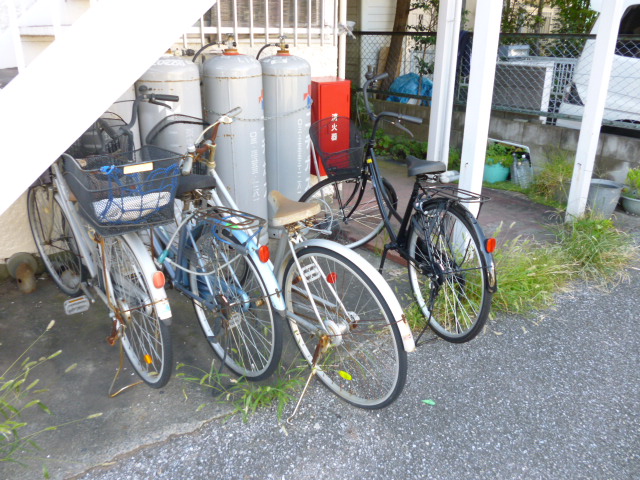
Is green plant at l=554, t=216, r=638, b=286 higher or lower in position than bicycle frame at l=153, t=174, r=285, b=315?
lower

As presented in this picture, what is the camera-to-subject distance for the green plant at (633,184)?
5.46 metres

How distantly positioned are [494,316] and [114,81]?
278cm

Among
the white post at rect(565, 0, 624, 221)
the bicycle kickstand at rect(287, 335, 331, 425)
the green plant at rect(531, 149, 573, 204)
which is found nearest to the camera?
the bicycle kickstand at rect(287, 335, 331, 425)

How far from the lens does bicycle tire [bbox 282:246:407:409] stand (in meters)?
2.62

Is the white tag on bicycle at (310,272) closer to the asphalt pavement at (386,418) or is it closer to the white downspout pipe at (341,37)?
the asphalt pavement at (386,418)

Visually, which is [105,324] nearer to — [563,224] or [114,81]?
[114,81]

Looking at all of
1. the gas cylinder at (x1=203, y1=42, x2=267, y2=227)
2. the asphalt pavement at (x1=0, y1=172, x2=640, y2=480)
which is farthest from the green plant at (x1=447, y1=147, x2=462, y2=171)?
the asphalt pavement at (x1=0, y1=172, x2=640, y2=480)

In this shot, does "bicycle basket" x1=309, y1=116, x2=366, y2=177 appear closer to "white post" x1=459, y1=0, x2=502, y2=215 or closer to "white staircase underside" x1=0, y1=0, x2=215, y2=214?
"white post" x1=459, y1=0, x2=502, y2=215

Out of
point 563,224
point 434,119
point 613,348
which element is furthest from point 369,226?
point 613,348

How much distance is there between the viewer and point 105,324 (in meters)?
3.56

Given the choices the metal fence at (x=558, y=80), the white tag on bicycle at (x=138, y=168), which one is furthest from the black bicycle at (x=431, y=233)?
the metal fence at (x=558, y=80)

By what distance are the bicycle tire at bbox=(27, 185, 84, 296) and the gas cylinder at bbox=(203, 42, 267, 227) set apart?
4.07ft

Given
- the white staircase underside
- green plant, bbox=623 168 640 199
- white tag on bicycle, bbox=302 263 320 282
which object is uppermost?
the white staircase underside

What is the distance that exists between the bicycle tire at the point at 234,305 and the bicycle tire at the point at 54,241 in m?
1.22
